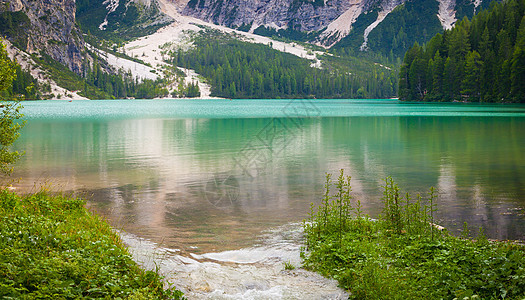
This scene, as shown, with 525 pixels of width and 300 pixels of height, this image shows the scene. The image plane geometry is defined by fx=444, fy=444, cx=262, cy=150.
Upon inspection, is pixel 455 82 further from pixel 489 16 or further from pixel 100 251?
pixel 100 251

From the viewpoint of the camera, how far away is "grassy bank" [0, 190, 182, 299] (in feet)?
23.9

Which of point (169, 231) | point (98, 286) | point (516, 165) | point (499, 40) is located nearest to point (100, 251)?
point (98, 286)

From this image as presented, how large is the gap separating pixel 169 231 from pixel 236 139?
3145cm

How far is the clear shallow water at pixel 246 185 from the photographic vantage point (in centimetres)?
1120

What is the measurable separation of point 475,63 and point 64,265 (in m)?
142

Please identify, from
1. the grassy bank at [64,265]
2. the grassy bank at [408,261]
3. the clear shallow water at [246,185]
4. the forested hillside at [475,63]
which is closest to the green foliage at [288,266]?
the clear shallow water at [246,185]

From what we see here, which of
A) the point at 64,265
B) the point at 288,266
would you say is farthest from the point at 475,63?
the point at 64,265

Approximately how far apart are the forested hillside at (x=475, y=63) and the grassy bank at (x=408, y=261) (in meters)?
107

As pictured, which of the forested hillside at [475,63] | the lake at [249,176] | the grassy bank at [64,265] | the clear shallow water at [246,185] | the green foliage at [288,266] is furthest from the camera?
the forested hillside at [475,63]

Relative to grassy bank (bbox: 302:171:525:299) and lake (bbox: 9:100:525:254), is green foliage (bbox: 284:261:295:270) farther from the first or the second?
lake (bbox: 9:100:525:254)

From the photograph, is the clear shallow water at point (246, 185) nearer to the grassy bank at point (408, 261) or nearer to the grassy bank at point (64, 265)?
the grassy bank at point (408, 261)

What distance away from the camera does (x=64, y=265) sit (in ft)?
26.0

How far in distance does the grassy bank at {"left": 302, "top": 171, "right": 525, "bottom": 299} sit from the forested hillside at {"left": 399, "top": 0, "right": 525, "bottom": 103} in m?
107

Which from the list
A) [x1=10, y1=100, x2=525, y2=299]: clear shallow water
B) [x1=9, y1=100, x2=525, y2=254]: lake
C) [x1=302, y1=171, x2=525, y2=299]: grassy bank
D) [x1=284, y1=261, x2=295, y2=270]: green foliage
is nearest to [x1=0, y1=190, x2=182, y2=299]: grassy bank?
[x1=10, y1=100, x2=525, y2=299]: clear shallow water
